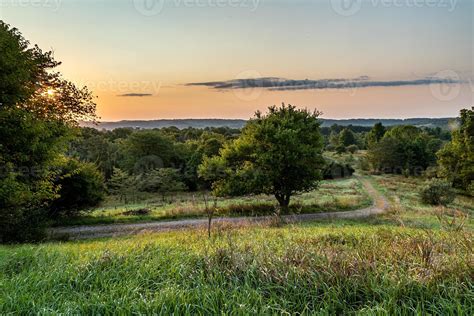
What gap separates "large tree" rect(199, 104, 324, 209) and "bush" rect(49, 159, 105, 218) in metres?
8.78

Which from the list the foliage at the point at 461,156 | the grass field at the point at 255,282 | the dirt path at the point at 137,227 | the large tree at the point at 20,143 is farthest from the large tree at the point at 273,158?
the foliage at the point at 461,156

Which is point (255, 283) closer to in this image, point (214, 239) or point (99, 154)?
point (214, 239)

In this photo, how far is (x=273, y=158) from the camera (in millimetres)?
27438

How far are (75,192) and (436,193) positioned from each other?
33.9m

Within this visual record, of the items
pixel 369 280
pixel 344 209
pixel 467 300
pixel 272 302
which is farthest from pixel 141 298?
pixel 344 209

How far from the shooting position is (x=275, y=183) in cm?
2861

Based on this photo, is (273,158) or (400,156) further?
(400,156)

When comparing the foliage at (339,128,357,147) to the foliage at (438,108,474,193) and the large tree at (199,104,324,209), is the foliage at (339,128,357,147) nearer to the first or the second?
the foliage at (438,108,474,193)

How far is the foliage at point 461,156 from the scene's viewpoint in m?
47.2

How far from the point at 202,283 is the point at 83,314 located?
5.03 feet

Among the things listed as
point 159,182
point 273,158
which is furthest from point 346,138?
point 273,158

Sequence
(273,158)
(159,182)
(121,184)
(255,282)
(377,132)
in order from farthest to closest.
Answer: (377,132), (159,182), (121,184), (273,158), (255,282)

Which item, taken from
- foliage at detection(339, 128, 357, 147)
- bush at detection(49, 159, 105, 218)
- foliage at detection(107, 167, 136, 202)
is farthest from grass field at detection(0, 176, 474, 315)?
foliage at detection(339, 128, 357, 147)

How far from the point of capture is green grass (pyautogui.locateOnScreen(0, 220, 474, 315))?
166 inches
